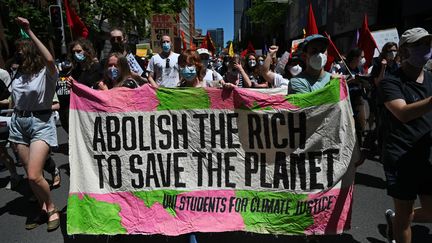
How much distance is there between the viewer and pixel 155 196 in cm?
341

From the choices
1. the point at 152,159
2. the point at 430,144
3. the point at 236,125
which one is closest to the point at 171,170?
the point at 152,159

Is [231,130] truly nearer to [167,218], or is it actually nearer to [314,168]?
[314,168]

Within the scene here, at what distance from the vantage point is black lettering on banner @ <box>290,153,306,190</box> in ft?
10.8

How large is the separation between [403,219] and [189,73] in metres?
2.15

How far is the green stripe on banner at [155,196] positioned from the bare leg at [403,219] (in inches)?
66.1

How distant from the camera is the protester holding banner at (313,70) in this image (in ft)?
11.0

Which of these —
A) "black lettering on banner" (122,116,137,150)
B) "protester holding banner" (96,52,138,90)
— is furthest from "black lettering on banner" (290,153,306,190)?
"protester holding banner" (96,52,138,90)

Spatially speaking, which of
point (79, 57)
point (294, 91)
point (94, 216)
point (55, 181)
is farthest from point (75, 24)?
point (294, 91)

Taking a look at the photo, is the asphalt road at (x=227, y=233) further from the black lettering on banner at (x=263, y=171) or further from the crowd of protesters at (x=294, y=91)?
the black lettering on banner at (x=263, y=171)

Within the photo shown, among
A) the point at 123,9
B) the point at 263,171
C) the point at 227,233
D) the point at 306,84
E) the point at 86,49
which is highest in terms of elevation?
the point at 123,9

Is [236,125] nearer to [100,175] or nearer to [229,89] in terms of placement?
[229,89]

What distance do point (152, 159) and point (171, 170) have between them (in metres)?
0.18

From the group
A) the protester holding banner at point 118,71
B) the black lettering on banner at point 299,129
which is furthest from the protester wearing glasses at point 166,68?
the black lettering on banner at point 299,129

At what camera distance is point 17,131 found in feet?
13.1
